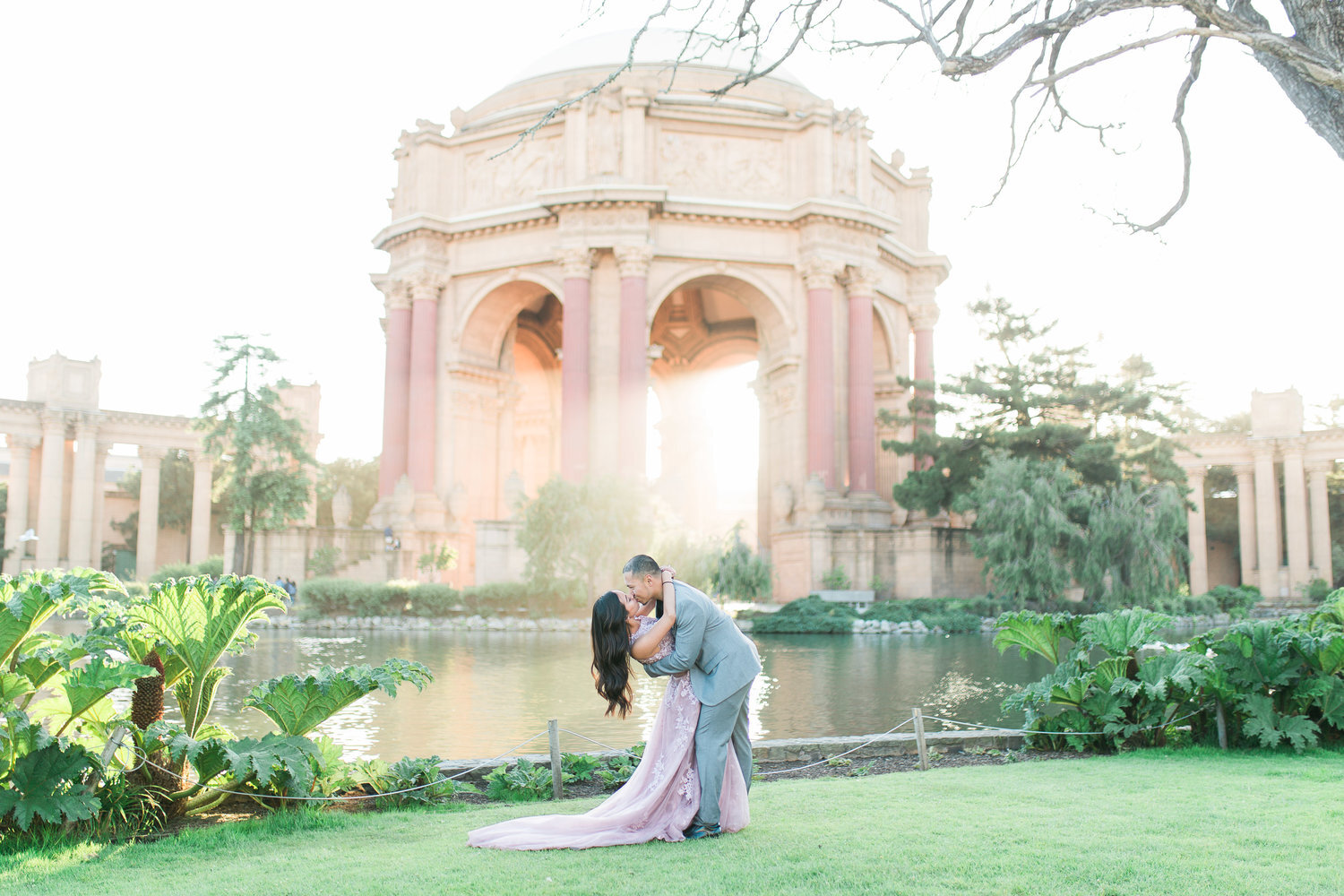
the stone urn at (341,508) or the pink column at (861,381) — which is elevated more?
the pink column at (861,381)

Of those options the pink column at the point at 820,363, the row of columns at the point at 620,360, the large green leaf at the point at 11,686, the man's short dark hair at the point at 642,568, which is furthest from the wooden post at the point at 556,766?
the pink column at the point at 820,363

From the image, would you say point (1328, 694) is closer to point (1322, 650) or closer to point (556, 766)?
point (1322, 650)

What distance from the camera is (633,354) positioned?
36.0 meters

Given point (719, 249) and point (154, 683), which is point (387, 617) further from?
point (154, 683)

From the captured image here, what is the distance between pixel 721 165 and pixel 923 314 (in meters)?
10.7

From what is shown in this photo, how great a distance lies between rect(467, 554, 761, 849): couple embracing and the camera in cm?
505

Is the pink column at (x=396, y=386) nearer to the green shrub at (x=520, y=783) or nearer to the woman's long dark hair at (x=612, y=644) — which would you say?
the green shrub at (x=520, y=783)

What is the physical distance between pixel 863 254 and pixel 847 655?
73.2 feet

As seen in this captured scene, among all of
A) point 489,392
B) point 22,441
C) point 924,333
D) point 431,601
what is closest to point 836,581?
point 431,601

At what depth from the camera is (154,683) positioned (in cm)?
562

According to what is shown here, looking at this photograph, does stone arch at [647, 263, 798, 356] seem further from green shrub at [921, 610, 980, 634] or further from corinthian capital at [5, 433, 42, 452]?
corinthian capital at [5, 433, 42, 452]

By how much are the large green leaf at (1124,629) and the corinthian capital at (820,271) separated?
30386 mm

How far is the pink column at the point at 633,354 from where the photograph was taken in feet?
117

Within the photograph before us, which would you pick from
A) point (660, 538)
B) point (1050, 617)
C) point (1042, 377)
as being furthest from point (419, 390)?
point (1050, 617)
